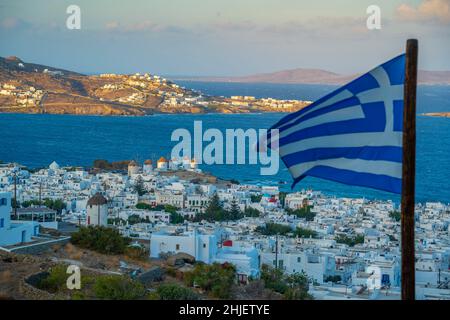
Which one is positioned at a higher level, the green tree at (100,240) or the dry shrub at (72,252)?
the green tree at (100,240)

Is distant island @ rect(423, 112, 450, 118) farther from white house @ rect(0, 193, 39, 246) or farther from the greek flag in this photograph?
the greek flag

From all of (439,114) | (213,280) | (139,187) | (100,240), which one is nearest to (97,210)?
(100,240)

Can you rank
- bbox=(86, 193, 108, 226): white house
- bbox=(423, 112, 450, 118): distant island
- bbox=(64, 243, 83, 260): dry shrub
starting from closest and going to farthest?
bbox=(64, 243, 83, 260): dry shrub < bbox=(86, 193, 108, 226): white house < bbox=(423, 112, 450, 118): distant island

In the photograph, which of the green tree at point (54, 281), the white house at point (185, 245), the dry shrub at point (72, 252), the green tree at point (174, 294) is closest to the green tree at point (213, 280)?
the green tree at point (174, 294)

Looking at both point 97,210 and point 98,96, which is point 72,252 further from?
point 98,96

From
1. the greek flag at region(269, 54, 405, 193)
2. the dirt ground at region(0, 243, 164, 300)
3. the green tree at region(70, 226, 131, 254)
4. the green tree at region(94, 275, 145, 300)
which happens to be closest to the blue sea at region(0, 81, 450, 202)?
the green tree at region(70, 226, 131, 254)

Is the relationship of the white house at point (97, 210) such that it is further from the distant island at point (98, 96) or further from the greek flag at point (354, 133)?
the distant island at point (98, 96)
